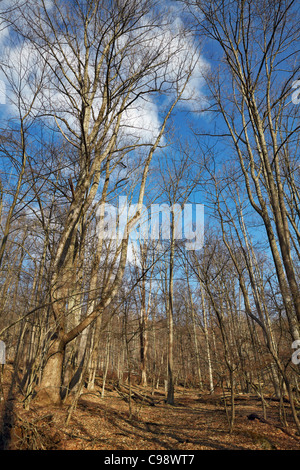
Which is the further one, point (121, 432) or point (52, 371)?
point (52, 371)

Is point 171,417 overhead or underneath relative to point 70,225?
underneath

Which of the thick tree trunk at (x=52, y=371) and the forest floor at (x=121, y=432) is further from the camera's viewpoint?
the thick tree trunk at (x=52, y=371)

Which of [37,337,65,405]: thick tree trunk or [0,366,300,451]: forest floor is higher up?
[37,337,65,405]: thick tree trunk

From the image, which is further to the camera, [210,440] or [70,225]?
[70,225]

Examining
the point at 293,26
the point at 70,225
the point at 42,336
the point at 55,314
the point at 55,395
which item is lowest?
the point at 55,395

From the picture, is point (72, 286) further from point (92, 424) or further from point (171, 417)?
point (171, 417)

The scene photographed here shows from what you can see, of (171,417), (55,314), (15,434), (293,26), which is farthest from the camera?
(171,417)

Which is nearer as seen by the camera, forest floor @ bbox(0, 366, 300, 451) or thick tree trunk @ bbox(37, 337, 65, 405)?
forest floor @ bbox(0, 366, 300, 451)

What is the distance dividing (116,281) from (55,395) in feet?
9.14

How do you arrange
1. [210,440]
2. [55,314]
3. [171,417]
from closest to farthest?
[210,440] < [55,314] < [171,417]

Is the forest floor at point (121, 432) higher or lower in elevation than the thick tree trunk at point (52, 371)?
lower

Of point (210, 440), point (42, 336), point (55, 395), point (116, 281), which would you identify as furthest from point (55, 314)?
point (210, 440)

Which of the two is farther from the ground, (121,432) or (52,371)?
(52,371)

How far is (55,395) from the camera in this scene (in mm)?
5594
